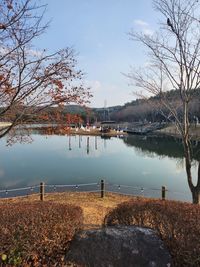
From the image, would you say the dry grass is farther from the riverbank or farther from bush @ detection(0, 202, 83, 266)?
bush @ detection(0, 202, 83, 266)

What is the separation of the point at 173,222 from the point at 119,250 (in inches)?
40.3

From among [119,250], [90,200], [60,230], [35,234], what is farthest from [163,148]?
[35,234]

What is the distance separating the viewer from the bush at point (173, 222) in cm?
502

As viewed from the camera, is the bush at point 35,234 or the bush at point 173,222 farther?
the bush at point 173,222

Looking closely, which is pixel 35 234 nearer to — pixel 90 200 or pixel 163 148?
pixel 90 200

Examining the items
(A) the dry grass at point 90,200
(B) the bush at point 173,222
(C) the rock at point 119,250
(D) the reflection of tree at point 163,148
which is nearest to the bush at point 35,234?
(C) the rock at point 119,250

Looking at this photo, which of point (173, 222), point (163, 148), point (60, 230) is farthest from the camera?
point (163, 148)

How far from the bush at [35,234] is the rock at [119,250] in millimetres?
250

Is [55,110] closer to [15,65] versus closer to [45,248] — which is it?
[15,65]

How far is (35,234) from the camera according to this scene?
4848 millimetres

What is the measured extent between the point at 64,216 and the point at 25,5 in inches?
167

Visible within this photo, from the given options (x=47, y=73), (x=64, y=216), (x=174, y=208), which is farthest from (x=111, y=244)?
(x=47, y=73)

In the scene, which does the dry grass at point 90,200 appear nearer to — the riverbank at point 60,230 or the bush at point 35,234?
the riverbank at point 60,230

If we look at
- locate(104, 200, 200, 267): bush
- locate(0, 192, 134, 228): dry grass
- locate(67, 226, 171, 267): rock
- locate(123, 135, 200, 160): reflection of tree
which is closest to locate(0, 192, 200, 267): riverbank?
locate(104, 200, 200, 267): bush
